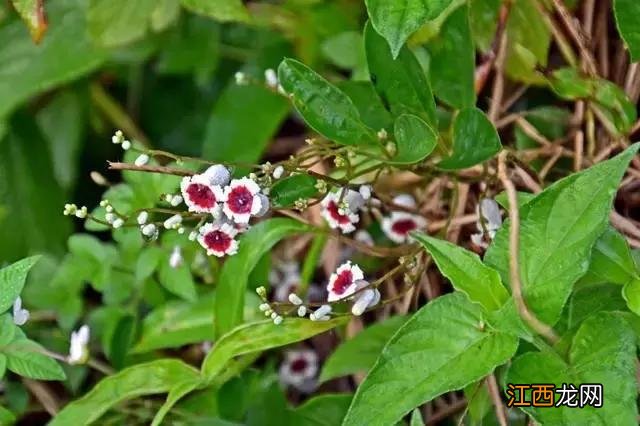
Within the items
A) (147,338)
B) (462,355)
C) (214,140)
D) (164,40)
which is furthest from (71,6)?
(462,355)

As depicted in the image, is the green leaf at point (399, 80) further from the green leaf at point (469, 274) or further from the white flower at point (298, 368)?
the white flower at point (298, 368)

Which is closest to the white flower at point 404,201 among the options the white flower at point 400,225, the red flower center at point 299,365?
the white flower at point 400,225

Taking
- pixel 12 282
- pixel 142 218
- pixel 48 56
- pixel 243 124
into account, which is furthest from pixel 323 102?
pixel 48 56

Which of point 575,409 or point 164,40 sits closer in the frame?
point 575,409

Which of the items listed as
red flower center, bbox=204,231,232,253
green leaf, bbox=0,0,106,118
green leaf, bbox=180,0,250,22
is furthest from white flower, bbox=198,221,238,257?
green leaf, bbox=0,0,106,118

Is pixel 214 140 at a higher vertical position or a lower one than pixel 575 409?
lower

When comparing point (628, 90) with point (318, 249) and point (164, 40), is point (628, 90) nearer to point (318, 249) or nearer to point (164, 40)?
point (318, 249)

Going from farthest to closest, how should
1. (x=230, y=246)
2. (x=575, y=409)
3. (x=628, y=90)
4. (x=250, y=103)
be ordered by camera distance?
1. (x=250, y=103)
2. (x=628, y=90)
3. (x=230, y=246)
4. (x=575, y=409)

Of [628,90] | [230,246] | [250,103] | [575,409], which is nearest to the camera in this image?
[575,409]
